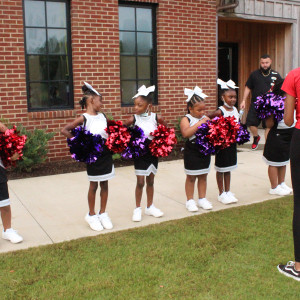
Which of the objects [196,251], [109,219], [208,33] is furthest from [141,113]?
[208,33]

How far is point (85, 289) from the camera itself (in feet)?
10.9

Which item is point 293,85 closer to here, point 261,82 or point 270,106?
point 270,106

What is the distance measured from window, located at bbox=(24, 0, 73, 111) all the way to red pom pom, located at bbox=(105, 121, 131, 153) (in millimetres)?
3753

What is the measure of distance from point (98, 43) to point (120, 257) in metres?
5.19

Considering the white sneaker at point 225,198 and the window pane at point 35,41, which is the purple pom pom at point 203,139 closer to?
the white sneaker at point 225,198

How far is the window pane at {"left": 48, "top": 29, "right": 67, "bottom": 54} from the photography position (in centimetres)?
782

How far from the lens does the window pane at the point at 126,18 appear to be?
8383mm

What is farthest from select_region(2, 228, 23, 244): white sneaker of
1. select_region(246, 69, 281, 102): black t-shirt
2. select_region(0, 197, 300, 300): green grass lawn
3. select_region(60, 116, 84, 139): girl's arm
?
select_region(246, 69, 281, 102): black t-shirt

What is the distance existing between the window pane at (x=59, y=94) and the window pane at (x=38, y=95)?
9cm

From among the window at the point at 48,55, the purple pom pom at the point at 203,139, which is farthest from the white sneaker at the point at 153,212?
the window at the point at 48,55

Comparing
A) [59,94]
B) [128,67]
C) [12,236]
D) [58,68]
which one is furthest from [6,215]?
[128,67]

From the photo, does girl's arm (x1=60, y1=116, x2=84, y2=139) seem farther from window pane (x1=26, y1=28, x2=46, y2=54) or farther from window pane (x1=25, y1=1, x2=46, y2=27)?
window pane (x1=25, y1=1, x2=46, y2=27)

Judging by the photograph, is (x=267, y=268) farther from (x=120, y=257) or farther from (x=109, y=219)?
(x=109, y=219)

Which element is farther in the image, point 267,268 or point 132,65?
point 132,65
